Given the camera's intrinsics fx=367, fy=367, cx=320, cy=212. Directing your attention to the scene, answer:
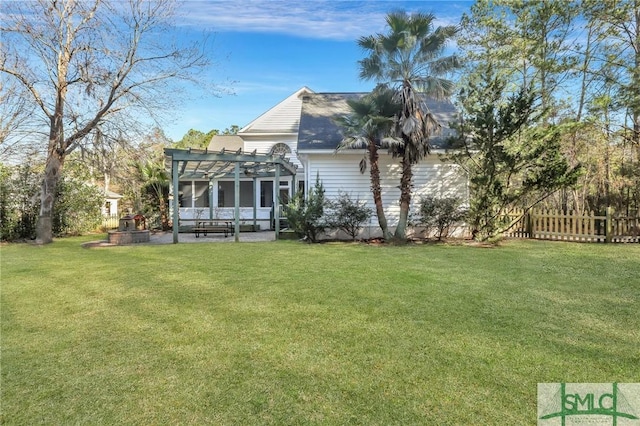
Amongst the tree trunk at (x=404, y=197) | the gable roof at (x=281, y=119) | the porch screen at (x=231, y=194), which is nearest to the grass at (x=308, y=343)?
the tree trunk at (x=404, y=197)

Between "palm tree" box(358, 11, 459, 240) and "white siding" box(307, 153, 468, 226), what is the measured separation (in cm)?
195

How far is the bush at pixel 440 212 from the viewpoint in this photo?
13.0 metres

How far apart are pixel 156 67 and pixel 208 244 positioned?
23.4 ft

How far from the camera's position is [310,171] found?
14078 millimetres

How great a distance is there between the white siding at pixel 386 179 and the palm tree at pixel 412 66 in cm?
195

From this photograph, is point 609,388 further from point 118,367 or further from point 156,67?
point 156,67

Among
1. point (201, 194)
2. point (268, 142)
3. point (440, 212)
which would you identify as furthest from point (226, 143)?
point (440, 212)

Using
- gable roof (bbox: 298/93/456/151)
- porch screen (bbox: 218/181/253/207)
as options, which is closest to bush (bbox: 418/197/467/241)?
gable roof (bbox: 298/93/456/151)

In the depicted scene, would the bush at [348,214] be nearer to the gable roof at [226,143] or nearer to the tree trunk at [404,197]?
the tree trunk at [404,197]

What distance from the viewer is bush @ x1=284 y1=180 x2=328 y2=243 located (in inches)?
490

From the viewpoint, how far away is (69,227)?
16188mm

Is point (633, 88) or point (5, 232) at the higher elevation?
point (633, 88)

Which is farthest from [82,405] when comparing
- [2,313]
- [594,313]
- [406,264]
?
[406,264]

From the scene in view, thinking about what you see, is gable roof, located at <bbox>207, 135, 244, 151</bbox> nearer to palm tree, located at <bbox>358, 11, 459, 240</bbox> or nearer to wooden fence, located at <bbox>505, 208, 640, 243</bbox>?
palm tree, located at <bbox>358, 11, 459, 240</bbox>
